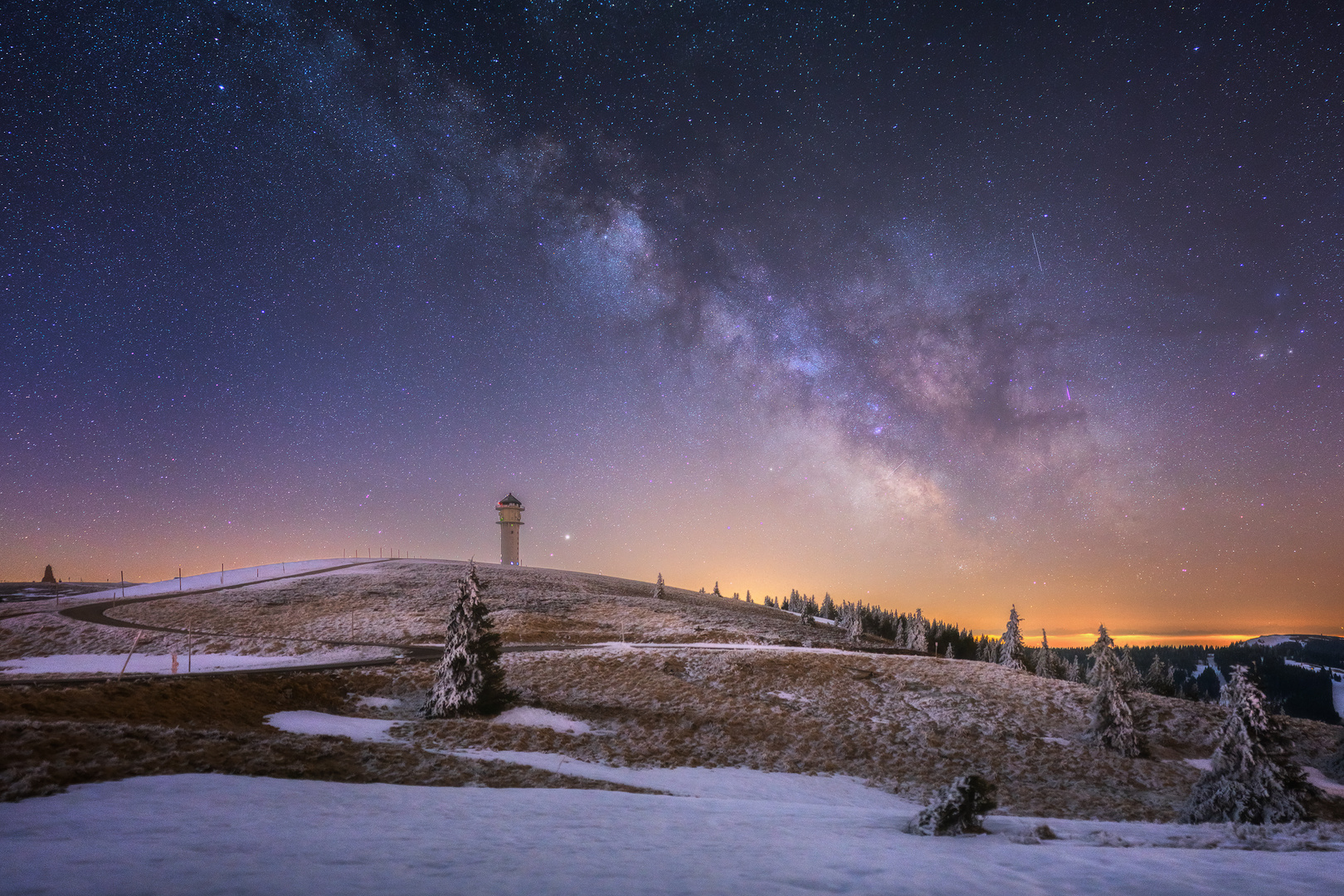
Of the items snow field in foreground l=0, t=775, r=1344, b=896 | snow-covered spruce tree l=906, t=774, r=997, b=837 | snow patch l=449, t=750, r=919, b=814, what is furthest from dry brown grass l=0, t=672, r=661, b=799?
snow-covered spruce tree l=906, t=774, r=997, b=837

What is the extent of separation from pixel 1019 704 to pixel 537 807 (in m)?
28.2

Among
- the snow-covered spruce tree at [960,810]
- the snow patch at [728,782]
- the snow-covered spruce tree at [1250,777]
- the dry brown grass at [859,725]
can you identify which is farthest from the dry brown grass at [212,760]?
the snow-covered spruce tree at [1250,777]

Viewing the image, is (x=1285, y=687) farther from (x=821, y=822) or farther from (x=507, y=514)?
(x=821, y=822)

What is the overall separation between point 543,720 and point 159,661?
90.1 ft

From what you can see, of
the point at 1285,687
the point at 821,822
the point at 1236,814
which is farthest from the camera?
the point at 1285,687

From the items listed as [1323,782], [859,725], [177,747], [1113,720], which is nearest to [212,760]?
[177,747]

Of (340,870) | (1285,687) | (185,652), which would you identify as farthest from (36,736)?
(1285,687)

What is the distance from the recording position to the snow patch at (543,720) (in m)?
22.4

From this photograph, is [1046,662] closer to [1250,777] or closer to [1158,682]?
[1158,682]

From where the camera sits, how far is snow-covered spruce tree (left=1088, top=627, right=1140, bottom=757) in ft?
78.8

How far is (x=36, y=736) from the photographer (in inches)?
393

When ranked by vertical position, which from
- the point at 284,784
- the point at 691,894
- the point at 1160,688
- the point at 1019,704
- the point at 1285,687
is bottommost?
the point at 1285,687

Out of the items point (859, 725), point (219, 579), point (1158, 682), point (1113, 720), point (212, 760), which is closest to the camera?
point (212, 760)

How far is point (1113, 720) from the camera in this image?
24531mm
